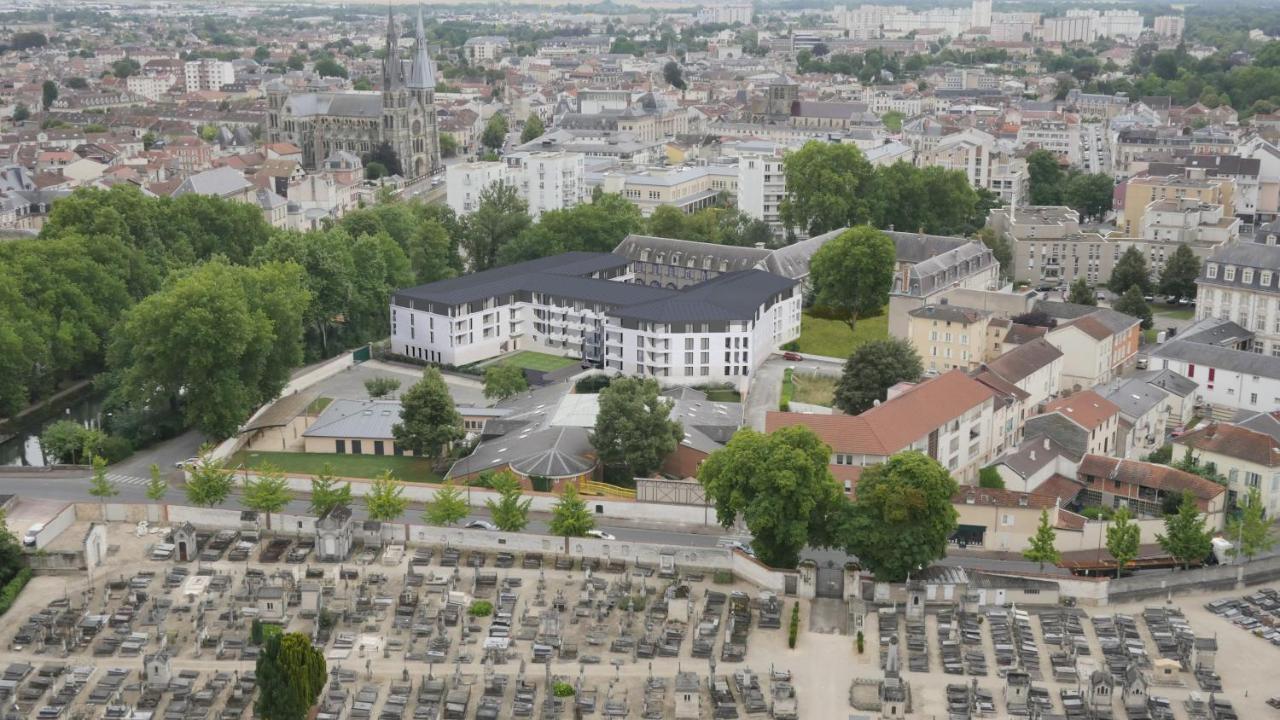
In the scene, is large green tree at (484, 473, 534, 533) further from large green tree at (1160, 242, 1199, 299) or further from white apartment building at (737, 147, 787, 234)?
white apartment building at (737, 147, 787, 234)

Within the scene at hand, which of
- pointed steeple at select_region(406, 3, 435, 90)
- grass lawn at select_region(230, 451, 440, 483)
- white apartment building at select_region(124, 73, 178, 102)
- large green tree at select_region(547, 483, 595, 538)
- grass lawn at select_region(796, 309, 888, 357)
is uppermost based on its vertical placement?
pointed steeple at select_region(406, 3, 435, 90)

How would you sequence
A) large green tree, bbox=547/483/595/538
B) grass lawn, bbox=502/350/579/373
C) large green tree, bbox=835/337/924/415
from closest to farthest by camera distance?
large green tree, bbox=547/483/595/538 < large green tree, bbox=835/337/924/415 < grass lawn, bbox=502/350/579/373

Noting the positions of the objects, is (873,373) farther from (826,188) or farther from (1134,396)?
(826,188)

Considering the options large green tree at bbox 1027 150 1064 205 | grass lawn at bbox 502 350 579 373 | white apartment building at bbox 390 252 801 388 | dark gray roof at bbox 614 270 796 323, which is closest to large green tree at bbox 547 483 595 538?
white apartment building at bbox 390 252 801 388

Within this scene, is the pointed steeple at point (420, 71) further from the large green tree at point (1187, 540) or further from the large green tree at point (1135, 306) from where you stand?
the large green tree at point (1187, 540)

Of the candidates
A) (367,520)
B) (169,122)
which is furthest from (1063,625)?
(169,122)

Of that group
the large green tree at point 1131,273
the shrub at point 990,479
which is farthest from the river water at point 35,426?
the large green tree at point 1131,273

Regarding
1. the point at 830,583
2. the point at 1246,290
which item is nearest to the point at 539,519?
the point at 830,583
